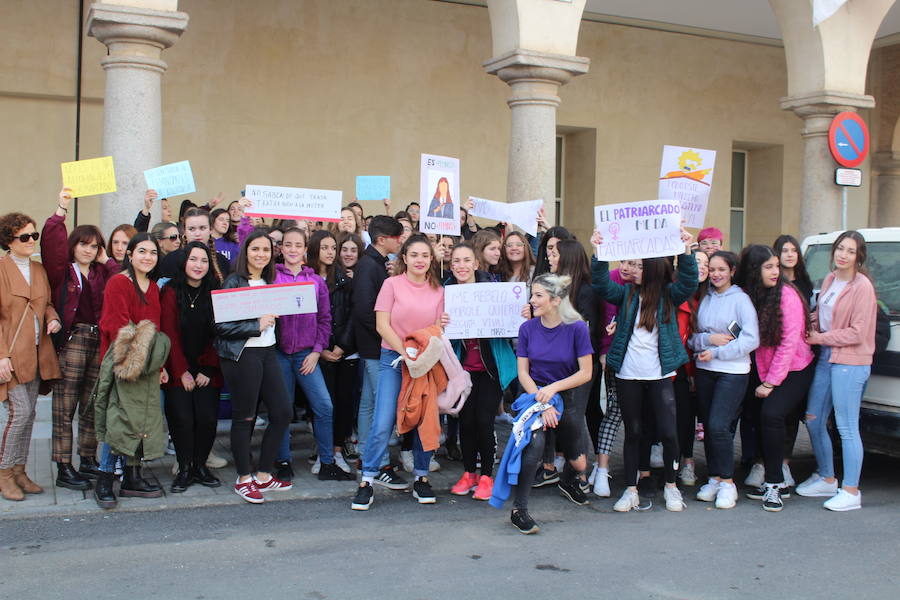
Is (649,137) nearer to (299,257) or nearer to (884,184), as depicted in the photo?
(884,184)

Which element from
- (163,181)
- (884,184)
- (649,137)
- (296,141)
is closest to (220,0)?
(296,141)

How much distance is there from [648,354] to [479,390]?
1.15 metres

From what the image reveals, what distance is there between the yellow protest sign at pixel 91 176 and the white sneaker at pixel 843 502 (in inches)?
218

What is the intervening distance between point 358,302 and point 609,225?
1827 mm

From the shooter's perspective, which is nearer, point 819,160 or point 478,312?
point 478,312

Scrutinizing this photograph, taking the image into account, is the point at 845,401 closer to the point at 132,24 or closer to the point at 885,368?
the point at 885,368

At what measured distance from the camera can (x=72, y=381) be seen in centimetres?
609

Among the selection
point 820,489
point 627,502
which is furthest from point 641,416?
point 820,489

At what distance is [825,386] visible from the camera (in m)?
6.29

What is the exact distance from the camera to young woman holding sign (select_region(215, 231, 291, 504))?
19.4 feet

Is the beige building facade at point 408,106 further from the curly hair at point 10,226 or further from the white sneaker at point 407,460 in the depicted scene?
the white sneaker at point 407,460

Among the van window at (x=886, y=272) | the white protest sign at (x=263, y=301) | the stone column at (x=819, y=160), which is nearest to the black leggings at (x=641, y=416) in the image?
the van window at (x=886, y=272)

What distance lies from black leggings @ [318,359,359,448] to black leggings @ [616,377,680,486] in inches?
80.4

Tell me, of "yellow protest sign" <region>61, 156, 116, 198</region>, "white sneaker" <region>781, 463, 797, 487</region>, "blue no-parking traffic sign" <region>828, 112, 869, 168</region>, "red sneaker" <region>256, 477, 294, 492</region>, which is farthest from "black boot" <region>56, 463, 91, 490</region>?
"blue no-parking traffic sign" <region>828, 112, 869, 168</region>
